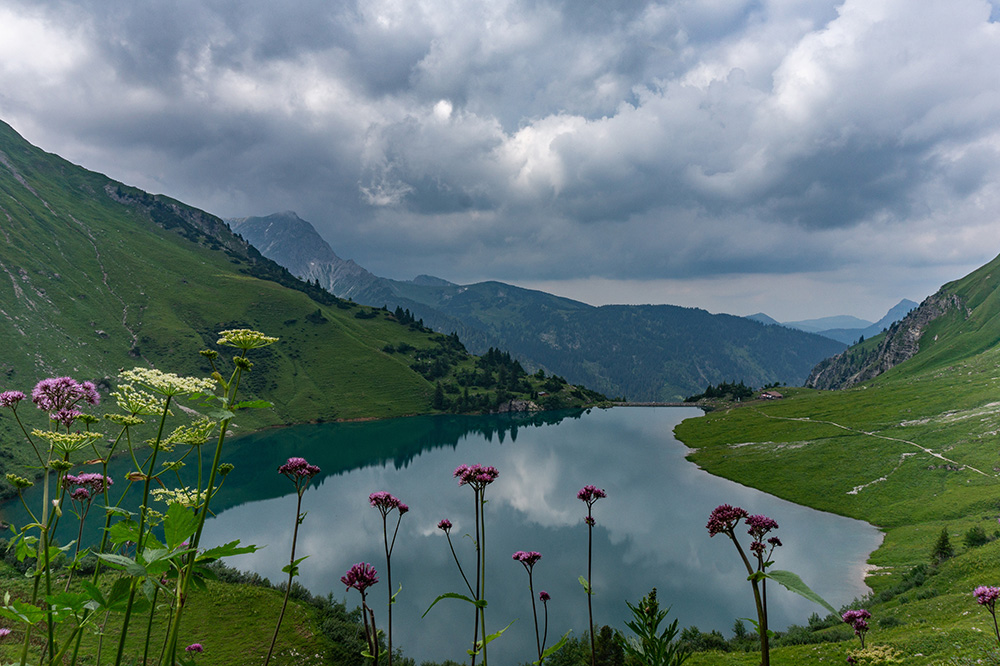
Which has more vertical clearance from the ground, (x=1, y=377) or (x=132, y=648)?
(x=1, y=377)

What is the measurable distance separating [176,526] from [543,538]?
58768mm

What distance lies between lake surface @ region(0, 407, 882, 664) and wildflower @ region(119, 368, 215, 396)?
1417 inches

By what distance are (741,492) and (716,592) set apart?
3435 centimetres

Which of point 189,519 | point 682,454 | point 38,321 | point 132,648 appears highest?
point 38,321

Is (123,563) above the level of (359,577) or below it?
above

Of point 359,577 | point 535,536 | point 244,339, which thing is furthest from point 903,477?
point 244,339

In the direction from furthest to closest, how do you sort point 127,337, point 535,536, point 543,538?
point 127,337, point 535,536, point 543,538

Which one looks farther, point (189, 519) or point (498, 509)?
point (498, 509)

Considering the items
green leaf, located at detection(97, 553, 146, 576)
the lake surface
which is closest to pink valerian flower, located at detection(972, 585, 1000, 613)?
green leaf, located at detection(97, 553, 146, 576)

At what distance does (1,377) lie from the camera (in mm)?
108500

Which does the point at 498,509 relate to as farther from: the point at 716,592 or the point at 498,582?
the point at 716,592

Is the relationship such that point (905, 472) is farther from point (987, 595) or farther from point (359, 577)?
point (359, 577)

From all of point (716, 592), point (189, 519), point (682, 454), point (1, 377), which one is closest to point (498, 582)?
point (716, 592)

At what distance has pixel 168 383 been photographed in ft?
12.4
